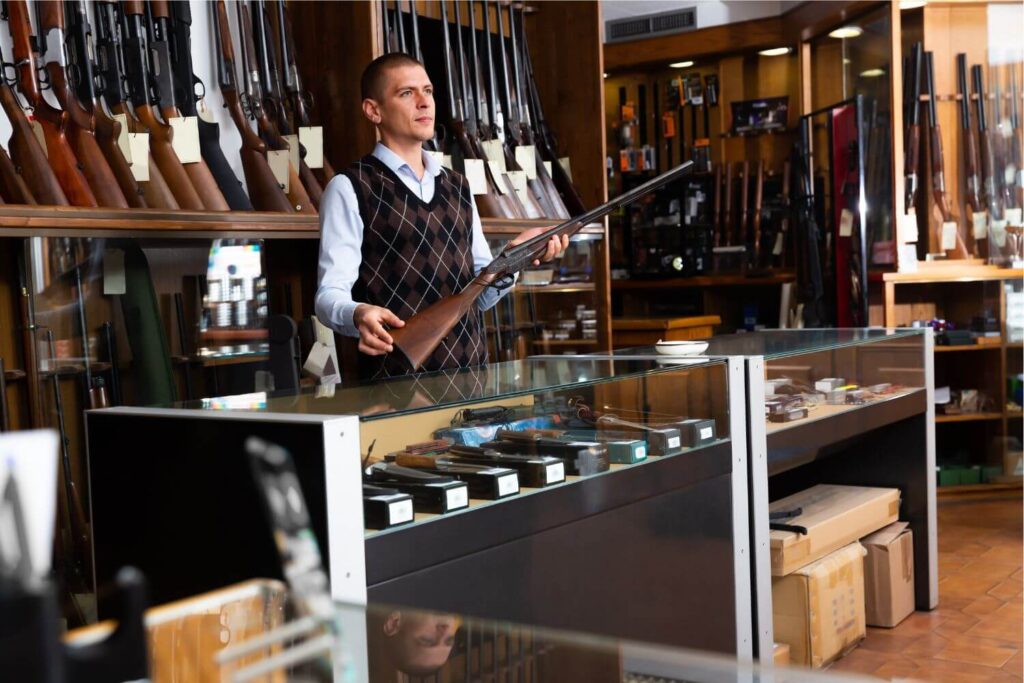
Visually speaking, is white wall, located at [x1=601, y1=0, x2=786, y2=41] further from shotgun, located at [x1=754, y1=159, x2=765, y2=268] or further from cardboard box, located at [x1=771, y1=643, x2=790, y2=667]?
cardboard box, located at [x1=771, y1=643, x2=790, y2=667]

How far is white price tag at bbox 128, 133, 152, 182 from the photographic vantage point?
3314 mm

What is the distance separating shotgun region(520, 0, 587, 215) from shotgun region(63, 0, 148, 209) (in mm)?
2092

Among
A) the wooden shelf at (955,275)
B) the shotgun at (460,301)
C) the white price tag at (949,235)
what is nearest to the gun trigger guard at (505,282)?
the shotgun at (460,301)

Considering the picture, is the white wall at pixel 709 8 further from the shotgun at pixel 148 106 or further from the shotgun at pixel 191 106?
the shotgun at pixel 148 106

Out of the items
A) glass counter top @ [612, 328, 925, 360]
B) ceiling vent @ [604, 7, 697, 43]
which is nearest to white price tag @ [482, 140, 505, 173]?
glass counter top @ [612, 328, 925, 360]

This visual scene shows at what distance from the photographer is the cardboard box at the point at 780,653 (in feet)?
9.62

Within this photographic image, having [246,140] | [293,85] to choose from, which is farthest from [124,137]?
[293,85]

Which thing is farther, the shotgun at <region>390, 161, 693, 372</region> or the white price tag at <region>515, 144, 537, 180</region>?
the white price tag at <region>515, 144, 537, 180</region>

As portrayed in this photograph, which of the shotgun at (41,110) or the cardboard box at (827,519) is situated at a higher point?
the shotgun at (41,110)

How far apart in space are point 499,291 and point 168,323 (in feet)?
4.78

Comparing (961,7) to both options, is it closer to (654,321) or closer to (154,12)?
(654,321)

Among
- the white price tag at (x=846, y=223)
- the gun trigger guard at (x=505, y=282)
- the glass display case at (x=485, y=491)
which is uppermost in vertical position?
the white price tag at (x=846, y=223)

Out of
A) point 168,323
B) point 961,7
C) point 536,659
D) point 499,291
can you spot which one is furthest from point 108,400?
point 961,7

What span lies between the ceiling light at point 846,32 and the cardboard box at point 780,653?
13.5ft
